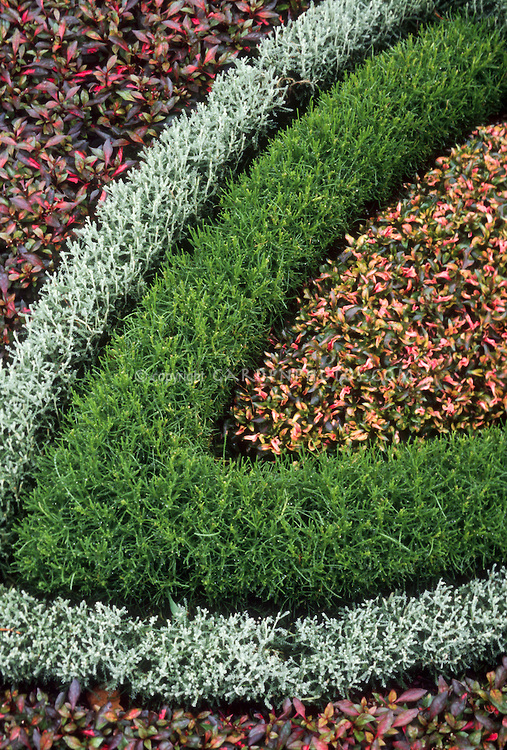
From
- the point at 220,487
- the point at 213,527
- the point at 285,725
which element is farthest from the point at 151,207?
the point at 285,725

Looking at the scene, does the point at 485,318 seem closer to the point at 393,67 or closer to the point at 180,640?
the point at 393,67

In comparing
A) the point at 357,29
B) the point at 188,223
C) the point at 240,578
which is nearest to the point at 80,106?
the point at 188,223

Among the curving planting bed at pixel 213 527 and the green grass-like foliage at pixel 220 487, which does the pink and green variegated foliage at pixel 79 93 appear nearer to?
the curving planting bed at pixel 213 527

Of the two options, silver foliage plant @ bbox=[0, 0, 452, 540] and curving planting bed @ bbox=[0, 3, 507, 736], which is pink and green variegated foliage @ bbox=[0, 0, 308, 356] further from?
curving planting bed @ bbox=[0, 3, 507, 736]

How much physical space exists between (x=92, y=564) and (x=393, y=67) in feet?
12.4

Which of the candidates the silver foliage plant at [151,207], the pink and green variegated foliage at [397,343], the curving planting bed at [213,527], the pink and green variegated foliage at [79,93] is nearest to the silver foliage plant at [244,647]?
the curving planting bed at [213,527]

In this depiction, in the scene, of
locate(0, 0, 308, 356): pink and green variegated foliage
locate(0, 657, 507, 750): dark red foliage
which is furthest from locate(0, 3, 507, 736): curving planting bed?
locate(0, 0, 308, 356): pink and green variegated foliage

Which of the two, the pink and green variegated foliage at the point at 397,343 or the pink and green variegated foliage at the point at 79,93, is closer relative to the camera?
the pink and green variegated foliage at the point at 397,343

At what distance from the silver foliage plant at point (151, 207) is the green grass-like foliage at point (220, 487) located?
0.59 ft

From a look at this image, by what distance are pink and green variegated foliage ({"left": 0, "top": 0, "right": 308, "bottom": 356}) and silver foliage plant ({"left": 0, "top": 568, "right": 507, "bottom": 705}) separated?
2007mm

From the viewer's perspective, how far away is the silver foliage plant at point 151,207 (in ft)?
10.8

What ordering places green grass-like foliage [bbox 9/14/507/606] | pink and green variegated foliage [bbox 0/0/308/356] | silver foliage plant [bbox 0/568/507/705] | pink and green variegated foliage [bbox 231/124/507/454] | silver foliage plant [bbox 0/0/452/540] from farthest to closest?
pink and green variegated foliage [bbox 0/0/308/356]
pink and green variegated foliage [bbox 231/124/507/454]
silver foliage plant [bbox 0/0/452/540]
green grass-like foliage [bbox 9/14/507/606]
silver foliage plant [bbox 0/568/507/705]

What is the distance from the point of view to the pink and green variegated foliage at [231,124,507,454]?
11.8 feet

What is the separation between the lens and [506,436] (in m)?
3.24
